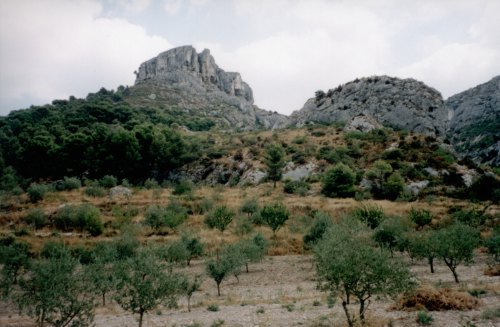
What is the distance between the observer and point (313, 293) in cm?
2338

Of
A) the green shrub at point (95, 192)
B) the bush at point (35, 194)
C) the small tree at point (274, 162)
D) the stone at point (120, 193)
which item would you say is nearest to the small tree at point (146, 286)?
the stone at point (120, 193)

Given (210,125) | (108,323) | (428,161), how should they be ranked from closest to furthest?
(108,323)
(428,161)
(210,125)

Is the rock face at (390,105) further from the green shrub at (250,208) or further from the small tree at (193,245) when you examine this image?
the small tree at (193,245)

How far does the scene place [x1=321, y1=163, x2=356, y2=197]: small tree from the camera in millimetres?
58250

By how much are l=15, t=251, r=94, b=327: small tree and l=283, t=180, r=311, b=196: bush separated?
152 feet

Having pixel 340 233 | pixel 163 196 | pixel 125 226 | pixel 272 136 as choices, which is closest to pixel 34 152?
pixel 163 196

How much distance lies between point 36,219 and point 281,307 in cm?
3790

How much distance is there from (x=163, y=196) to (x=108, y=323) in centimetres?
3960

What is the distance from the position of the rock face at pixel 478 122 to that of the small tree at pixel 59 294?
110224 millimetres

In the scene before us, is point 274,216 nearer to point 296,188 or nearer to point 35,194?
point 296,188

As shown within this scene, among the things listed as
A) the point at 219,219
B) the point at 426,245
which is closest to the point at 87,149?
the point at 219,219

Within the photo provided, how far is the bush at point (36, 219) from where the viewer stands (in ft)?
148

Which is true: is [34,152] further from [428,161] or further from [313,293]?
[428,161]

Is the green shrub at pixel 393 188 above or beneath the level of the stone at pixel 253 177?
beneath
